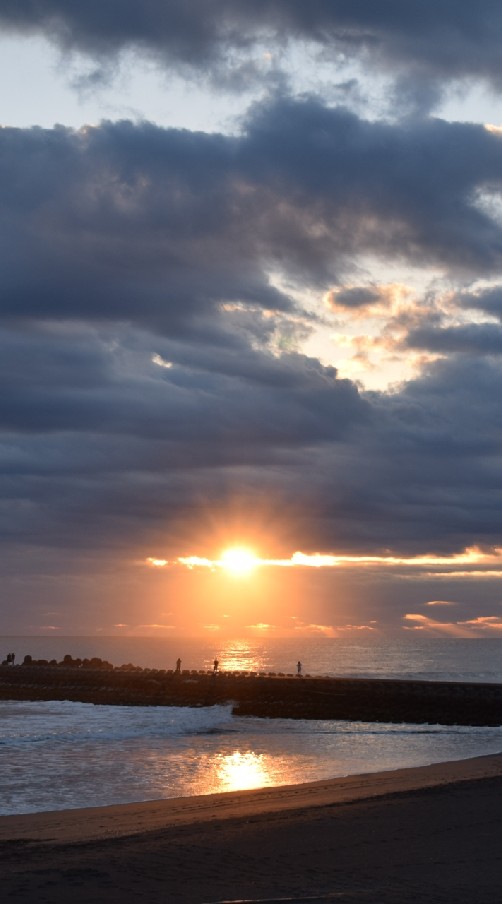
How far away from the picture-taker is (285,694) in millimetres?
60875

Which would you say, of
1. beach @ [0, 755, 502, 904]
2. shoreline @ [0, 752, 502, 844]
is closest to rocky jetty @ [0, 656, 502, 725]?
shoreline @ [0, 752, 502, 844]

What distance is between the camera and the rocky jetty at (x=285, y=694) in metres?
54.8

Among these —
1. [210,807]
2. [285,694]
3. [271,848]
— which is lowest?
[271,848]

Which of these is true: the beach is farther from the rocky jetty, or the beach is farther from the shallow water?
the rocky jetty

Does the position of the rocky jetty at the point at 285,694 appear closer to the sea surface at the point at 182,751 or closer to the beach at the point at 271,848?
the sea surface at the point at 182,751

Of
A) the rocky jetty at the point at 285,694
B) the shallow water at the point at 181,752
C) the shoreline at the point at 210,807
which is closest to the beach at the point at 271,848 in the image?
the shoreline at the point at 210,807

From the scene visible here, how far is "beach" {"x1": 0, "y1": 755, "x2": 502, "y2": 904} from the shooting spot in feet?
41.4

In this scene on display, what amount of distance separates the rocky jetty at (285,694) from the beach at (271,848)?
1245 inches

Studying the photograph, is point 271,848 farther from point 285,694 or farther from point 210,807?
point 285,694

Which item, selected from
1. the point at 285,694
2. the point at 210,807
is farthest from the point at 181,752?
the point at 285,694

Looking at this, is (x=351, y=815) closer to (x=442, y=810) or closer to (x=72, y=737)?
(x=442, y=810)

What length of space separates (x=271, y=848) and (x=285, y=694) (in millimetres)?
45810

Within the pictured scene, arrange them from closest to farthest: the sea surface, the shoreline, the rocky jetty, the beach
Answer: the beach
the shoreline
the sea surface
the rocky jetty

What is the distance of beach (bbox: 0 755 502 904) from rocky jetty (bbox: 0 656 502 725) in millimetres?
31621
